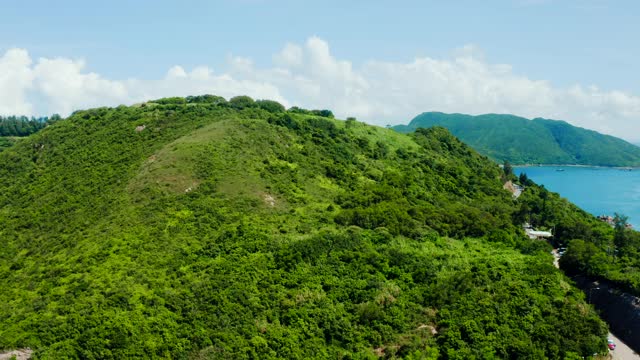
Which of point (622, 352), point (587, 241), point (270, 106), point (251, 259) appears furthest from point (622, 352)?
point (270, 106)

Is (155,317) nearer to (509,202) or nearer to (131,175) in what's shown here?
(131,175)

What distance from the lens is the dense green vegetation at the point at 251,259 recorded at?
161 ft

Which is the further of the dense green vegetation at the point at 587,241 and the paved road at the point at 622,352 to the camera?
the dense green vegetation at the point at 587,241

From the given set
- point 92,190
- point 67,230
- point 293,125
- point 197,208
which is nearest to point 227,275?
point 197,208

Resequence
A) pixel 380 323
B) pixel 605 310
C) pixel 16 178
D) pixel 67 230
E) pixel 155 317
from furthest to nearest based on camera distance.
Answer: pixel 16 178, pixel 605 310, pixel 67 230, pixel 380 323, pixel 155 317

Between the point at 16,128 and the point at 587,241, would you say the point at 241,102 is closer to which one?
the point at 587,241

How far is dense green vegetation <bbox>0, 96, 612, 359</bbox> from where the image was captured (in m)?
49.1

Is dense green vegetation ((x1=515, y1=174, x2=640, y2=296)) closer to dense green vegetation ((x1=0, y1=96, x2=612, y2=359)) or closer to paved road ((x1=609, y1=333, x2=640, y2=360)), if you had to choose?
dense green vegetation ((x1=0, y1=96, x2=612, y2=359))

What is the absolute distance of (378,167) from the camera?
98500 millimetres

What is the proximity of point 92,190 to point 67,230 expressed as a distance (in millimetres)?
9770

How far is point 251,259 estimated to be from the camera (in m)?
57.6

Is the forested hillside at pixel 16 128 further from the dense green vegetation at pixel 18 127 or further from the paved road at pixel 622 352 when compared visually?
the paved road at pixel 622 352

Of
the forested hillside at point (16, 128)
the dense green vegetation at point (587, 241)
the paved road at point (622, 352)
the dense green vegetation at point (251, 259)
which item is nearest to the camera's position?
the dense green vegetation at point (251, 259)

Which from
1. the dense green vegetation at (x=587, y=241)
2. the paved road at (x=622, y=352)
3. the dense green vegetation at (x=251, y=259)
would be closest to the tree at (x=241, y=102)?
the dense green vegetation at (x=251, y=259)
